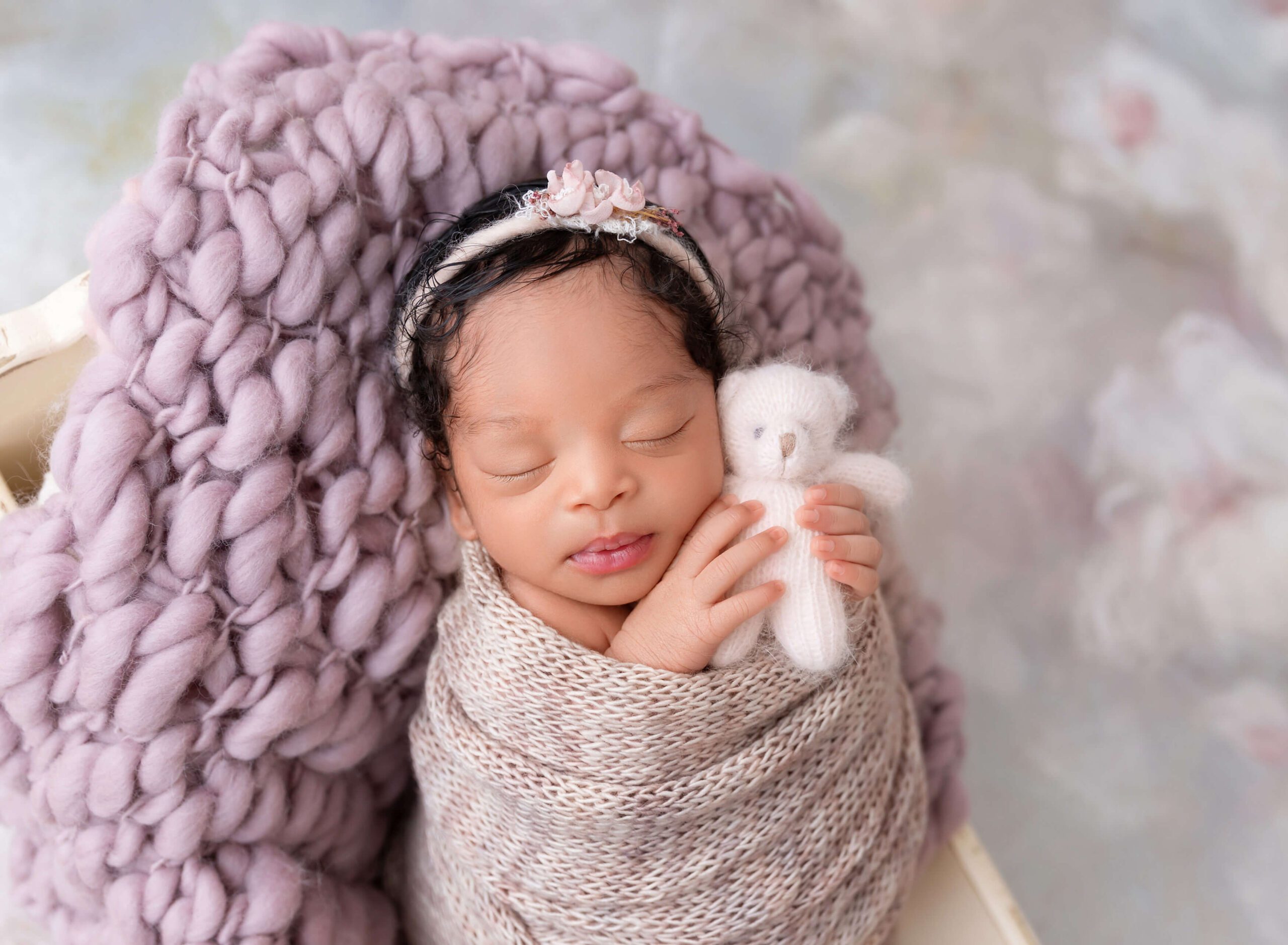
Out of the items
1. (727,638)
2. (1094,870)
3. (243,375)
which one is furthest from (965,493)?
(243,375)

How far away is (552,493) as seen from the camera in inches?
36.6

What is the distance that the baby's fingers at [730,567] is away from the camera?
0.91m

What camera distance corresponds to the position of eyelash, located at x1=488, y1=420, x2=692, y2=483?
94 centimetres

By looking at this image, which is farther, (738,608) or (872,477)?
(872,477)

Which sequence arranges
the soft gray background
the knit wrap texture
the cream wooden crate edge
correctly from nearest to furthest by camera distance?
the knit wrap texture → the cream wooden crate edge → the soft gray background

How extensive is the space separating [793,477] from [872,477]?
91mm

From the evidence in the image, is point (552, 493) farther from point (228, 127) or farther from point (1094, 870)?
point (1094, 870)

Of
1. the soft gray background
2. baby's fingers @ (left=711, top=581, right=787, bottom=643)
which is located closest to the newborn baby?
baby's fingers @ (left=711, top=581, right=787, bottom=643)

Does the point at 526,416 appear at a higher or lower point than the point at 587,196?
lower

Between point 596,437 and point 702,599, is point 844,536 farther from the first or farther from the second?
point 596,437

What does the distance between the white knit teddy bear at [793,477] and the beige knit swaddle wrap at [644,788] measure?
5 cm

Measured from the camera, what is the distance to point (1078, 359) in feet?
6.25

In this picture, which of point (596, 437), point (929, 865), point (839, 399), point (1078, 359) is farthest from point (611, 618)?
point (1078, 359)

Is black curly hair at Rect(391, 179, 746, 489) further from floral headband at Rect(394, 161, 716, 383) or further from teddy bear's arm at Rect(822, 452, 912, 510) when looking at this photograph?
teddy bear's arm at Rect(822, 452, 912, 510)
